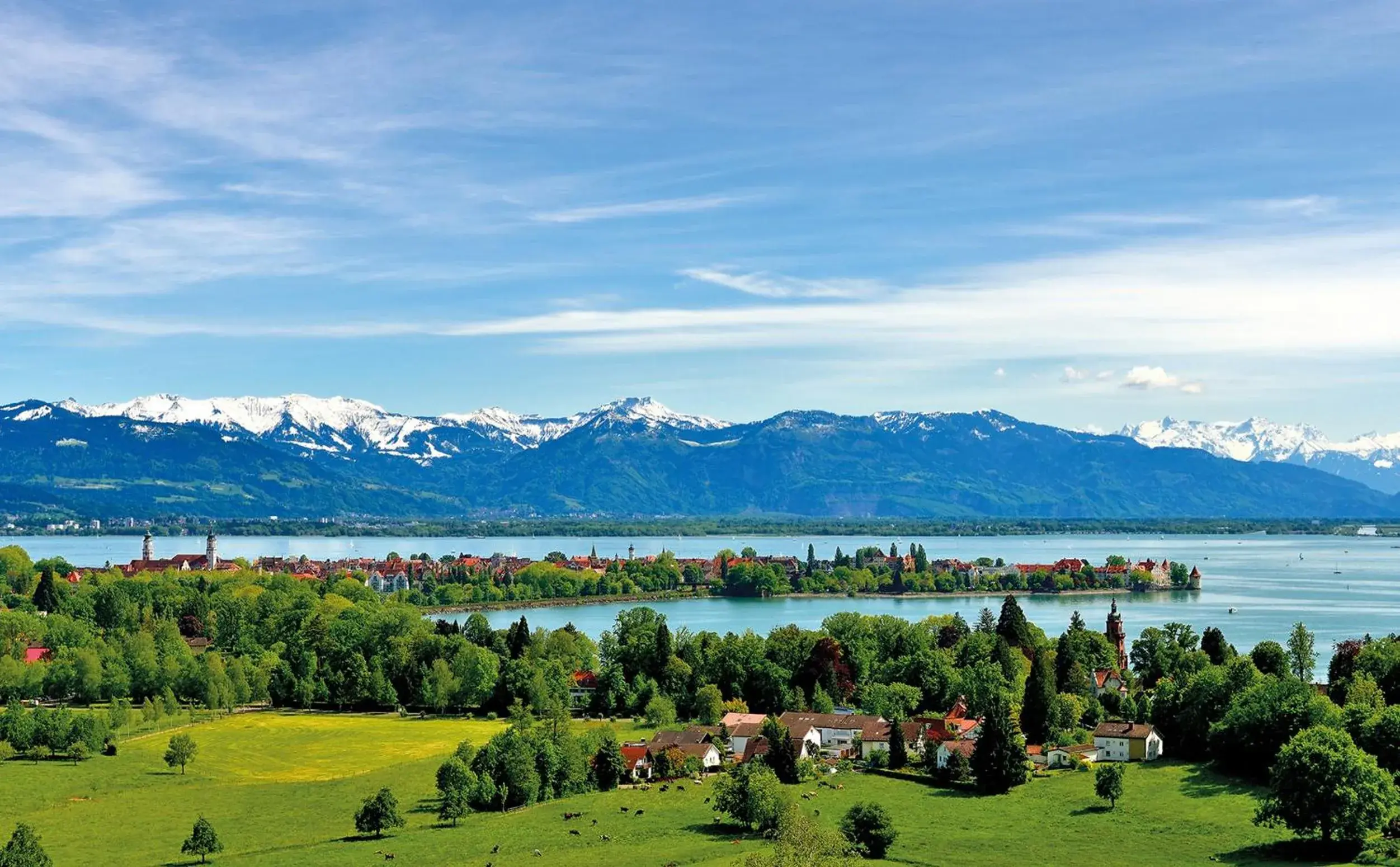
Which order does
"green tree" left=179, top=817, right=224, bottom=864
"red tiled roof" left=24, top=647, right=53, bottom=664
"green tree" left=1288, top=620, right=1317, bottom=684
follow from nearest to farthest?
1. "green tree" left=179, top=817, right=224, bottom=864
2. "green tree" left=1288, top=620, right=1317, bottom=684
3. "red tiled roof" left=24, top=647, right=53, bottom=664

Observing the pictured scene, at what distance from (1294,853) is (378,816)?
22530 mm

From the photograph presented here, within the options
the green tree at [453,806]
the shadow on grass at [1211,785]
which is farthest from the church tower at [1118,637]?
the green tree at [453,806]

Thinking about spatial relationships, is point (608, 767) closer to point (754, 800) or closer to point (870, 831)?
point (754, 800)

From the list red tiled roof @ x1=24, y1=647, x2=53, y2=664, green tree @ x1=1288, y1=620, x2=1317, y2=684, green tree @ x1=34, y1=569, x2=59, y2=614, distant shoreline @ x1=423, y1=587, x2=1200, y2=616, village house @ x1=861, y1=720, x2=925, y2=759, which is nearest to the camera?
village house @ x1=861, y1=720, x2=925, y2=759

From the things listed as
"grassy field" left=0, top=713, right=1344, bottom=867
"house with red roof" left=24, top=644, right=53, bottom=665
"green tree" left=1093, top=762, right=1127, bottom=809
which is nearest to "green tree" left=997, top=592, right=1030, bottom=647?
"grassy field" left=0, top=713, right=1344, bottom=867

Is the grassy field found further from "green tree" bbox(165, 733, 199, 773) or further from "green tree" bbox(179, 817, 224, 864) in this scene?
"green tree" bbox(165, 733, 199, 773)

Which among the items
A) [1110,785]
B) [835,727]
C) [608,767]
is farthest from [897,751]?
[608,767]

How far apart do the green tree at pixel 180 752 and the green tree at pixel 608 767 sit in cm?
1381

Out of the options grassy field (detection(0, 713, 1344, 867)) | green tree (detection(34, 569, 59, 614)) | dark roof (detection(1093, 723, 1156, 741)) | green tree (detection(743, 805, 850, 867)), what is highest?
green tree (detection(34, 569, 59, 614))

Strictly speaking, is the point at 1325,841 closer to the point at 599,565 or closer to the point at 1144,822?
the point at 1144,822

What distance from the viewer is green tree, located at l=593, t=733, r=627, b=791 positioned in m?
43.7

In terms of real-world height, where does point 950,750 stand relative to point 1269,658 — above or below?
below

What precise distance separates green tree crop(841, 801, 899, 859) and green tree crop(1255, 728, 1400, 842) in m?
9.25

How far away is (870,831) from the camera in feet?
111
